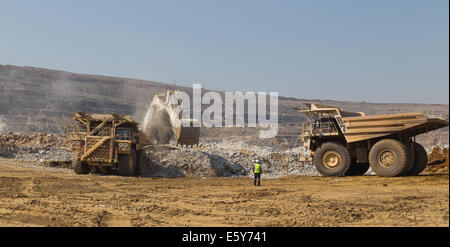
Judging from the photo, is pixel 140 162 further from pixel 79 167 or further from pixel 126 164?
pixel 79 167

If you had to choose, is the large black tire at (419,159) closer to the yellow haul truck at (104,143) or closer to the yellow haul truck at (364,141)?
the yellow haul truck at (364,141)

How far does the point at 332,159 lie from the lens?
16312mm

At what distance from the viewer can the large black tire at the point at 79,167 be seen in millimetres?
18500

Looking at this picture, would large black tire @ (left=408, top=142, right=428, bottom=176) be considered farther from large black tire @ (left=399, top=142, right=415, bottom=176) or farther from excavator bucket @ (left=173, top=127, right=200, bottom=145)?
excavator bucket @ (left=173, top=127, right=200, bottom=145)

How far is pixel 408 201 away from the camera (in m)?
9.42

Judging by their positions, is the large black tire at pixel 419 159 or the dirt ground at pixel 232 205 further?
the large black tire at pixel 419 159

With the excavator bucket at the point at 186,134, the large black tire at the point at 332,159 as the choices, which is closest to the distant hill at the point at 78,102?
the excavator bucket at the point at 186,134

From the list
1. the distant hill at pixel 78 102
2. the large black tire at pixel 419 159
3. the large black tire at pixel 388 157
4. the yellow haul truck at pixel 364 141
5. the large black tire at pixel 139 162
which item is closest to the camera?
the large black tire at pixel 388 157

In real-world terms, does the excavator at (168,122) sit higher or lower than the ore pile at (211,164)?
higher

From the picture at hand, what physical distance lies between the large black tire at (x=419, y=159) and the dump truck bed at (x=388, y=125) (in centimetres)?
56
